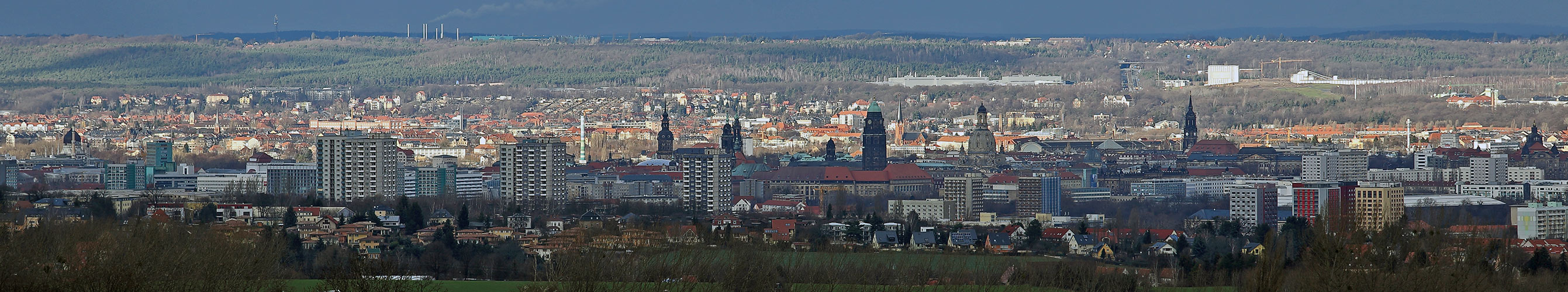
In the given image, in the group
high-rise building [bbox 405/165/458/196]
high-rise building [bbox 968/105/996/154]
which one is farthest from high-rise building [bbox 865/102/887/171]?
high-rise building [bbox 405/165/458/196]

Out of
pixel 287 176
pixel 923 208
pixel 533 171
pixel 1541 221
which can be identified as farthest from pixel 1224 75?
pixel 1541 221

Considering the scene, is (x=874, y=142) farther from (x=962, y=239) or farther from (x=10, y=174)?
(x=962, y=239)

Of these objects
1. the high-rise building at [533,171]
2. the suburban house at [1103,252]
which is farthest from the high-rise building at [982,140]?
the suburban house at [1103,252]

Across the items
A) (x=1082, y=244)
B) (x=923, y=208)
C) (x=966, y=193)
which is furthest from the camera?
(x=966, y=193)

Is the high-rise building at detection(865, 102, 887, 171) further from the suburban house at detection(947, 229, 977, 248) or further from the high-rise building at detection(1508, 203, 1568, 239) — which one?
the suburban house at detection(947, 229, 977, 248)

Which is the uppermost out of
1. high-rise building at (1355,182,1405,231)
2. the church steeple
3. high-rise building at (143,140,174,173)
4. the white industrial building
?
the white industrial building

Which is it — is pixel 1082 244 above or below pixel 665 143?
below

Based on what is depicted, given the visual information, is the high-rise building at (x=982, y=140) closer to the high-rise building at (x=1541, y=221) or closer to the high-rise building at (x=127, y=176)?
the high-rise building at (x=127, y=176)
